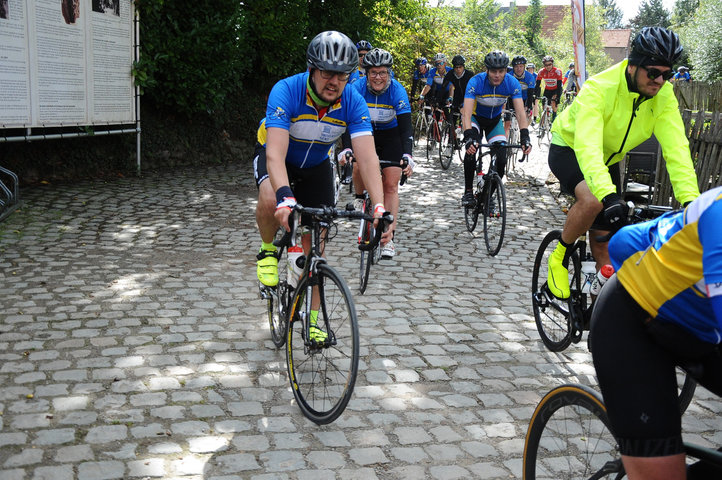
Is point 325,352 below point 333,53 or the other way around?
below

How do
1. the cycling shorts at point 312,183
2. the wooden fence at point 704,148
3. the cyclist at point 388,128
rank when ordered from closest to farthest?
the cycling shorts at point 312,183 < the cyclist at point 388,128 < the wooden fence at point 704,148

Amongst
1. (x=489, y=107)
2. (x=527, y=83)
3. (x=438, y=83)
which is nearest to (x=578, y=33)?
(x=489, y=107)

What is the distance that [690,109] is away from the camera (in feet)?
34.0

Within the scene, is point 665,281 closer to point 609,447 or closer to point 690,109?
point 609,447

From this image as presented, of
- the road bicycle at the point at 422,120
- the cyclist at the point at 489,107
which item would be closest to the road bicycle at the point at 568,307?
the cyclist at the point at 489,107

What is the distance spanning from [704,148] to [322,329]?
6909 mm

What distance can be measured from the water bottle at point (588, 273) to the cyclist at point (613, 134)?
6 cm

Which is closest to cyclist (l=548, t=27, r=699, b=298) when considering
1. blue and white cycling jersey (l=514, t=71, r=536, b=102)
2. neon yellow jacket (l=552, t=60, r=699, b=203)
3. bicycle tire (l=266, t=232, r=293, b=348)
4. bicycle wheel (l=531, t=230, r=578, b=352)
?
neon yellow jacket (l=552, t=60, r=699, b=203)

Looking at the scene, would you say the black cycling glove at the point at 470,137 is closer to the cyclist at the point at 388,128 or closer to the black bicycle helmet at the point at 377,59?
the cyclist at the point at 388,128

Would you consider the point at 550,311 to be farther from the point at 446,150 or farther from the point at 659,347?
the point at 446,150

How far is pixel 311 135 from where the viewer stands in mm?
4840

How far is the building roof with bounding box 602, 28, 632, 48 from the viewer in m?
106

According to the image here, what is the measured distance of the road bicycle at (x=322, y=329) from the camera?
3961 mm

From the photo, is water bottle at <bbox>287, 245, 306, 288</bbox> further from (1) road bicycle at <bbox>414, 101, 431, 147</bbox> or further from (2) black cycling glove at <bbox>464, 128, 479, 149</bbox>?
(1) road bicycle at <bbox>414, 101, 431, 147</bbox>
